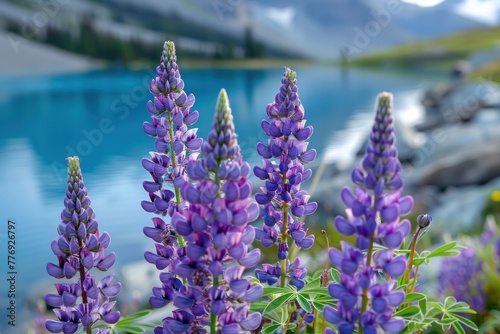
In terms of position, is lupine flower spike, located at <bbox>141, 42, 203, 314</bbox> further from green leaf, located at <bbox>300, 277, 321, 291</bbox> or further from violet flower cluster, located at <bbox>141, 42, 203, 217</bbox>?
green leaf, located at <bbox>300, 277, 321, 291</bbox>

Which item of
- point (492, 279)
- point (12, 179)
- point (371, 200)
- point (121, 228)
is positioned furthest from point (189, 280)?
point (12, 179)

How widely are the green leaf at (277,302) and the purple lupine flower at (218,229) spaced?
204 mm

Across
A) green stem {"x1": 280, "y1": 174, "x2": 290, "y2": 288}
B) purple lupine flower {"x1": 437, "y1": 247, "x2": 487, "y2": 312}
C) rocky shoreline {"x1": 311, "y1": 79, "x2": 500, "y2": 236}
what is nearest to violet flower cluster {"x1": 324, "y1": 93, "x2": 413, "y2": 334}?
green stem {"x1": 280, "y1": 174, "x2": 290, "y2": 288}

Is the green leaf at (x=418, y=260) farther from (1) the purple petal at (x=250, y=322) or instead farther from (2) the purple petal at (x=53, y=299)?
(2) the purple petal at (x=53, y=299)

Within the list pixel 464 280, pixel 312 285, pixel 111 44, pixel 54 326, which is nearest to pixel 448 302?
pixel 312 285

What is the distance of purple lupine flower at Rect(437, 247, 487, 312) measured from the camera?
169 inches

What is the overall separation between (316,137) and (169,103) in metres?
24.7

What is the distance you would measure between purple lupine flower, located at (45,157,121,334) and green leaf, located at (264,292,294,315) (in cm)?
42

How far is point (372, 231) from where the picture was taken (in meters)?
1.26

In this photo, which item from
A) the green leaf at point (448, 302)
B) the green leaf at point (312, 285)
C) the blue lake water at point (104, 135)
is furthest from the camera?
the blue lake water at point (104, 135)

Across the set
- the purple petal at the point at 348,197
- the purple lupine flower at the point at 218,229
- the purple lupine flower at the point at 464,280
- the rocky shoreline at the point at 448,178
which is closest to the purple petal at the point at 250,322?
the purple lupine flower at the point at 218,229

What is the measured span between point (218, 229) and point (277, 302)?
1.57 feet

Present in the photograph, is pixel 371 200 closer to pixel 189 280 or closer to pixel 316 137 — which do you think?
pixel 189 280

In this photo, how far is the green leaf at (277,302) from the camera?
1.58 metres
